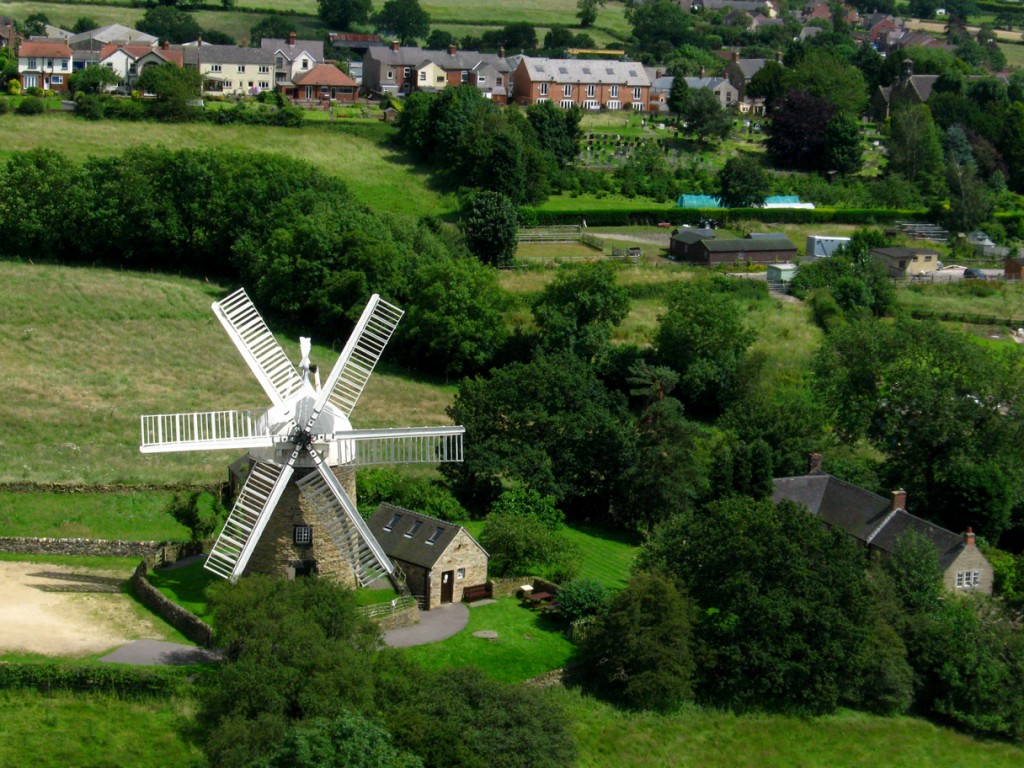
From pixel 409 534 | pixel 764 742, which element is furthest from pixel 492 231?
pixel 764 742

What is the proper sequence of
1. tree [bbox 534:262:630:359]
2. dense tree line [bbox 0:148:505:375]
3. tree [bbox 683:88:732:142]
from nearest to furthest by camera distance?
tree [bbox 534:262:630:359] → dense tree line [bbox 0:148:505:375] → tree [bbox 683:88:732:142]

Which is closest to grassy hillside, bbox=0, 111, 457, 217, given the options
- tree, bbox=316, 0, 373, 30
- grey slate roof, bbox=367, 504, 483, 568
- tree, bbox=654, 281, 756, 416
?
tree, bbox=654, 281, 756, 416

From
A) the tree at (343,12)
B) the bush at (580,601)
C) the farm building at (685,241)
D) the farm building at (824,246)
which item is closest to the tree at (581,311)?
the farm building at (685,241)

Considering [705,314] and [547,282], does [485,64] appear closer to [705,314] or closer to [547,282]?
[547,282]

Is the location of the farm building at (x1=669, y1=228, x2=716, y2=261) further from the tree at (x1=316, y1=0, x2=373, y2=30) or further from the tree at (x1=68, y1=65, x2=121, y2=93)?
the tree at (x1=316, y1=0, x2=373, y2=30)

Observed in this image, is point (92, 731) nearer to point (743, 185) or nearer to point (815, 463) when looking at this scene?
point (815, 463)

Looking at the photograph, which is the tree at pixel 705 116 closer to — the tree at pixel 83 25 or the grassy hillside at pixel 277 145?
the grassy hillside at pixel 277 145

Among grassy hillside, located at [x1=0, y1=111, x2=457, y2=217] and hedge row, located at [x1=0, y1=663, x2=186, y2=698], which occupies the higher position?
grassy hillside, located at [x1=0, y1=111, x2=457, y2=217]

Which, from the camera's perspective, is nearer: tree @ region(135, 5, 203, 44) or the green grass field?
the green grass field
